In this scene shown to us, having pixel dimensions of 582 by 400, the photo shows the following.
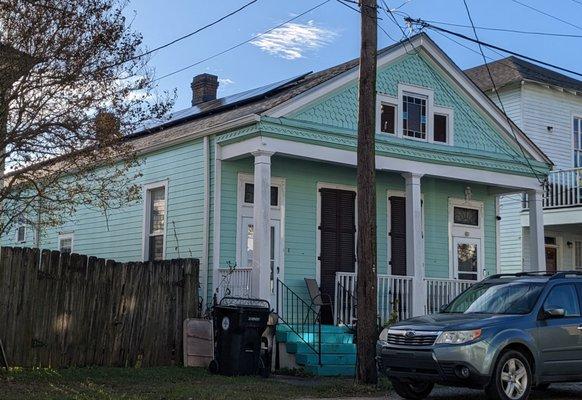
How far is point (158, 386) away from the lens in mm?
11016

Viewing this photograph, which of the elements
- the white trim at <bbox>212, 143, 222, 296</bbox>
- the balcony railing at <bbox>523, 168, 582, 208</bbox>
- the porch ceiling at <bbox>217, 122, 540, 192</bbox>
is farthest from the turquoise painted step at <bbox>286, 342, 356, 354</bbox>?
the balcony railing at <bbox>523, 168, 582, 208</bbox>

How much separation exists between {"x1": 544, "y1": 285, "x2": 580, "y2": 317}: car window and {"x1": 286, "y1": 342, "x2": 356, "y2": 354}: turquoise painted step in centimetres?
466

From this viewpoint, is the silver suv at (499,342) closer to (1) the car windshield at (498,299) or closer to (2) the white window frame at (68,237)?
(1) the car windshield at (498,299)

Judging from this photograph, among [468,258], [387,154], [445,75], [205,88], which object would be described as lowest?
[468,258]

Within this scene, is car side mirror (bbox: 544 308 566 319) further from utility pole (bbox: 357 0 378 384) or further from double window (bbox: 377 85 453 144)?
double window (bbox: 377 85 453 144)

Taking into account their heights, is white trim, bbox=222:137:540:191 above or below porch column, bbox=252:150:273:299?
above

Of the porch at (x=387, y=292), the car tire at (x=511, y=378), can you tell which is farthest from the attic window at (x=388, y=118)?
the car tire at (x=511, y=378)

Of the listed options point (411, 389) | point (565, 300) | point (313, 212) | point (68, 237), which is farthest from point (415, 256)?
point (68, 237)

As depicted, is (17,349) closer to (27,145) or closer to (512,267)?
(27,145)

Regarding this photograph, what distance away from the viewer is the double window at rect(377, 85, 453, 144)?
17.3 m

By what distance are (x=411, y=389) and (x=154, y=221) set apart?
8.73m

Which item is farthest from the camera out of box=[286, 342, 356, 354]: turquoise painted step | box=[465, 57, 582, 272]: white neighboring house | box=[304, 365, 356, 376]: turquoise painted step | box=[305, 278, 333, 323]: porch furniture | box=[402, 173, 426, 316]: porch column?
box=[465, 57, 582, 272]: white neighboring house

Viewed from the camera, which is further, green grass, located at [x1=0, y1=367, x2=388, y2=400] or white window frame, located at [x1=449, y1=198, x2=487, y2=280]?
white window frame, located at [x1=449, y1=198, x2=487, y2=280]

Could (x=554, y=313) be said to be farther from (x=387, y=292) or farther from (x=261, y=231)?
(x=387, y=292)
